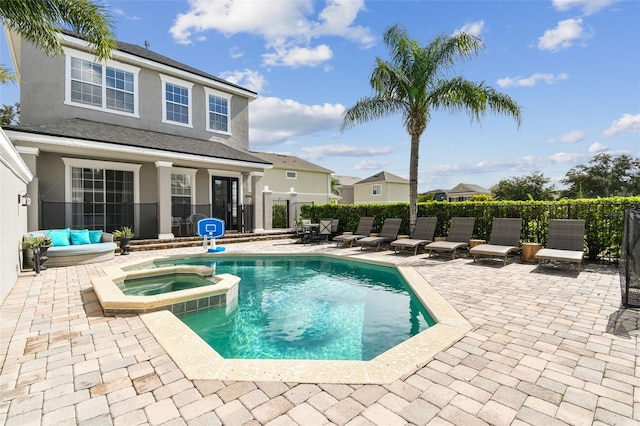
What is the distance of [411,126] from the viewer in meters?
13.0

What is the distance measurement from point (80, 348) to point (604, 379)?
19.1 feet

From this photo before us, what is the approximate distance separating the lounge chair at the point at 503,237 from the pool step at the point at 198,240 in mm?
10100

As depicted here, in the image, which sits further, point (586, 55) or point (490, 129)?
point (490, 129)

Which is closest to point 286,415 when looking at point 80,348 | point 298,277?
point 80,348

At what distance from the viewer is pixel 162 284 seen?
7898 mm

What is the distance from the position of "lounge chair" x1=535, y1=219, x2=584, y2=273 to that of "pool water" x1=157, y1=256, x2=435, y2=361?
438 cm

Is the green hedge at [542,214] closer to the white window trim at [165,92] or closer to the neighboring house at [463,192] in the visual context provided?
the white window trim at [165,92]

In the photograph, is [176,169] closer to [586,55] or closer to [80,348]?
[80,348]

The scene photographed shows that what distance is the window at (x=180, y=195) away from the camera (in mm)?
15919

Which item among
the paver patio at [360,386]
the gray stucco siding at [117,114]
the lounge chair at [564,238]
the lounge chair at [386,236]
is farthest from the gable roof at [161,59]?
the lounge chair at [564,238]

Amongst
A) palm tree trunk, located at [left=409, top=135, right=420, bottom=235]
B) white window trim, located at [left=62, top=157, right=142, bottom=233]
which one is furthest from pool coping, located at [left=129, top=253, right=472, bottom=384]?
white window trim, located at [left=62, top=157, right=142, bottom=233]

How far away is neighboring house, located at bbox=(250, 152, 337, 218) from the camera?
112 feet

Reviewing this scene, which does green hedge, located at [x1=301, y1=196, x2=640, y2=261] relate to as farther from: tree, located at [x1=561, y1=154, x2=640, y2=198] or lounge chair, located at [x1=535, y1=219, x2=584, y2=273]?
tree, located at [x1=561, y1=154, x2=640, y2=198]

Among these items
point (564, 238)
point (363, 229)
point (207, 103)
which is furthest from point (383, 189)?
point (564, 238)
